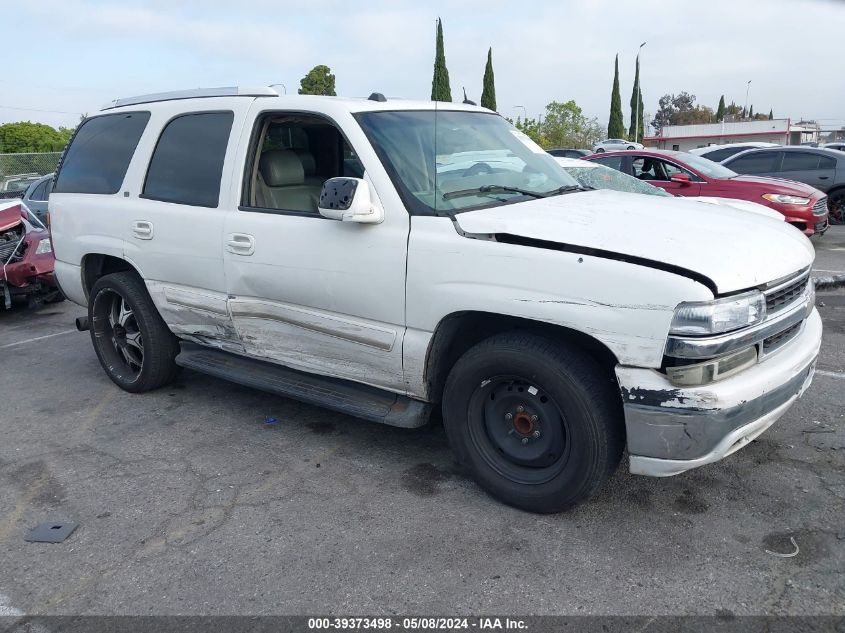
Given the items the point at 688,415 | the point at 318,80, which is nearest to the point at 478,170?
the point at 688,415

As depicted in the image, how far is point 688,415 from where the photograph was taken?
2.88 metres

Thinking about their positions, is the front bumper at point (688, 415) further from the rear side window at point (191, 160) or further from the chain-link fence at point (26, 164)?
the chain-link fence at point (26, 164)

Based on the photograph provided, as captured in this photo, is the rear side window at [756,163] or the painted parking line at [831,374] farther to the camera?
the rear side window at [756,163]

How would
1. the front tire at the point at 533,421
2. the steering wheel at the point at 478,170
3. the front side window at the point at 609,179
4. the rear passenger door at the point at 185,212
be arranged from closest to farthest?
the front tire at the point at 533,421 < the steering wheel at the point at 478,170 < the rear passenger door at the point at 185,212 < the front side window at the point at 609,179

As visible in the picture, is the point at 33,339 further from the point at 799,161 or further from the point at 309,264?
the point at 799,161

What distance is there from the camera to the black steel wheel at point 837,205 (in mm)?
13031

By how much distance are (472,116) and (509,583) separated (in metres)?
2.83

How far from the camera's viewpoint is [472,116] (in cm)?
455

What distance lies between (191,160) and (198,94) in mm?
482

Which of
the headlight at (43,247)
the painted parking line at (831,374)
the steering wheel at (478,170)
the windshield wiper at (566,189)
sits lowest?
the painted parking line at (831,374)

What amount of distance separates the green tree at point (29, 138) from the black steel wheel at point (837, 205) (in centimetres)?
3720

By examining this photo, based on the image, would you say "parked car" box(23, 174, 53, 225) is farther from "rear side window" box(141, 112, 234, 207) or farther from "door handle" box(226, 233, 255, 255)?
"door handle" box(226, 233, 255, 255)

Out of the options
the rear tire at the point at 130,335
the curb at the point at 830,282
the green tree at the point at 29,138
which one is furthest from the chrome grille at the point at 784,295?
the green tree at the point at 29,138

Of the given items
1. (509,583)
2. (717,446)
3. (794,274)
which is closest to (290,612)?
(509,583)
